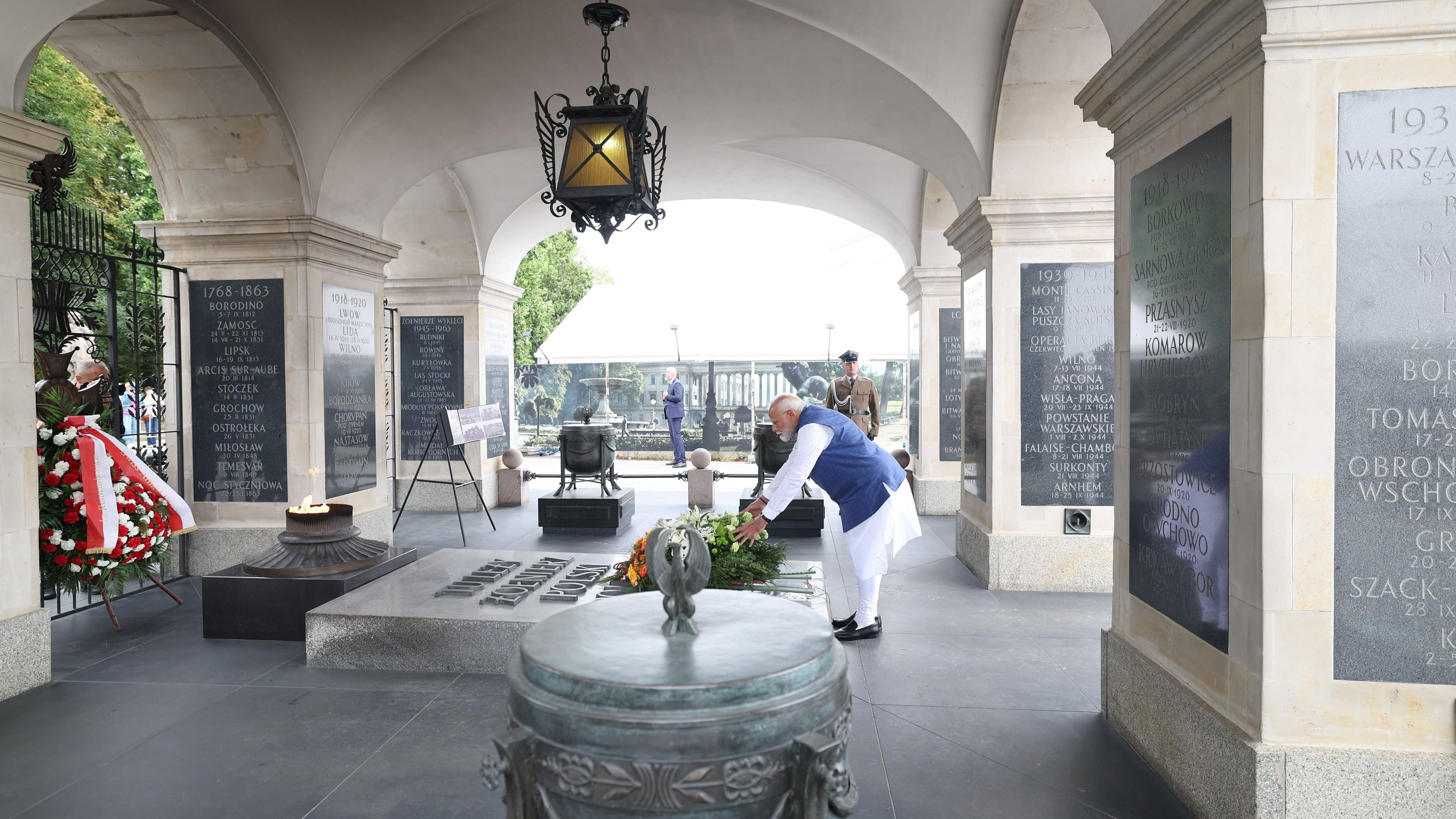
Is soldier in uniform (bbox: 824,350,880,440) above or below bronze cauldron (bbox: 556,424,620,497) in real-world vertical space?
above

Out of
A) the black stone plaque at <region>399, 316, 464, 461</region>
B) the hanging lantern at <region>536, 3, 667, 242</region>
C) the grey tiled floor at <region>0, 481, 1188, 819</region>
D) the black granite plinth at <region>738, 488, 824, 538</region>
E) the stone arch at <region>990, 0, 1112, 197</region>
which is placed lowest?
the grey tiled floor at <region>0, 481, 1188, 819</region>

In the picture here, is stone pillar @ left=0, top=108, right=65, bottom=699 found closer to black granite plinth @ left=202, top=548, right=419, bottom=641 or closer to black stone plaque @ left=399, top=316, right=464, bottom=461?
black granite plinth @ left=202, top=548, right=419, bottom=641

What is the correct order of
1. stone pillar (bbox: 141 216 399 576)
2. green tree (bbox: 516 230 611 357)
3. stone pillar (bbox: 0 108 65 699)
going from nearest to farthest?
stone pillar (bbox: 0 108 65 699), stone pillar (bbox: 141 216 399 576), green tree (bbox: 516 230 611 357)

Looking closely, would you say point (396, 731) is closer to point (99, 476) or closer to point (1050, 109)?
point (99, 476)

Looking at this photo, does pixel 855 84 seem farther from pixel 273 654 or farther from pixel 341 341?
pixel 273 654

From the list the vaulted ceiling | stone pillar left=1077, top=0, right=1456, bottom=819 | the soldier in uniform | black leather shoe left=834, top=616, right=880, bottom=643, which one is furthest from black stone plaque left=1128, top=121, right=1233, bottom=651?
the soldier in uniform

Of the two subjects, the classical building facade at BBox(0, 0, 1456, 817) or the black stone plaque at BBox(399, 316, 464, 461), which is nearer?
the classical building facade at BBox(0, 0, 1456, 817)

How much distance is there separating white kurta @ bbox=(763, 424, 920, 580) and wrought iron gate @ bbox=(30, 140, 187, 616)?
451cm

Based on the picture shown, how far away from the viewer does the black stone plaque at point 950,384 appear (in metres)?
10.2

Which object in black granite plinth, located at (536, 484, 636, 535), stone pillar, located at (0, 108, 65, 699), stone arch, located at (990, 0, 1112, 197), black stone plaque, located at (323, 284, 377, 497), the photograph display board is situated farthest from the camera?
black granite plinth, located at (536, 484, 636, 535)

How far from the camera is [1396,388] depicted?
259 centimetres

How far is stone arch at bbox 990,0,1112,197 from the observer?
5602mm

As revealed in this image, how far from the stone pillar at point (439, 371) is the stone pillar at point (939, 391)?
5936 millimetres

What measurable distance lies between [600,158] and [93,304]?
4547mm
